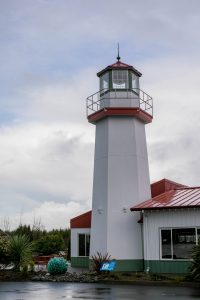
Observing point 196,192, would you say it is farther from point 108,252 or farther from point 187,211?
point 108,252

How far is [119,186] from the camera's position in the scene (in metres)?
25.1

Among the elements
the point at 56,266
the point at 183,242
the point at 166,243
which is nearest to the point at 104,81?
the point at 166,243

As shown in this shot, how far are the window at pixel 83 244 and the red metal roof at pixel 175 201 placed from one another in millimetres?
5877

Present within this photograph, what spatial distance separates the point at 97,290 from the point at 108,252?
7760 millimetres

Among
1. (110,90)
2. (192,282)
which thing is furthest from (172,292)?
(110,90)

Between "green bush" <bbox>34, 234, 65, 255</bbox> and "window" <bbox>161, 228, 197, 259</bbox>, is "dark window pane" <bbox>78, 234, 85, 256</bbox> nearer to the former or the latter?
"window" <bbox>161, 228, 197, 259</bbox>

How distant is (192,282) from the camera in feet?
59.8

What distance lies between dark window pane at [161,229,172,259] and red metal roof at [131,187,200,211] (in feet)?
4.37

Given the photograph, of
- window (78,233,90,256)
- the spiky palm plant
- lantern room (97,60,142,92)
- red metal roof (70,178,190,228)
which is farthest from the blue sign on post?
lantern room (97,60,142,92)

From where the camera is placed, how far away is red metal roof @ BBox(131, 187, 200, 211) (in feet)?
72.7

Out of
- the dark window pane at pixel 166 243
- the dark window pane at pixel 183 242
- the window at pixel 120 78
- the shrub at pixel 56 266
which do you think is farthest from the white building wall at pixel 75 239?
the window at pixel 120 78

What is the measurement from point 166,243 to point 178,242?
66 cm

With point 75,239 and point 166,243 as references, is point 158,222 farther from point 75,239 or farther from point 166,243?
point 75,239

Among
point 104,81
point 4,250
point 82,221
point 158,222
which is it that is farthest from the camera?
point 82,221
